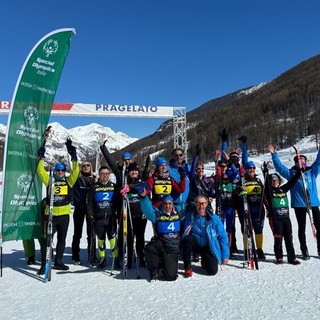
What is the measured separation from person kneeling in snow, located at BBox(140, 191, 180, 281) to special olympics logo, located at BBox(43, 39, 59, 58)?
10.5 feet

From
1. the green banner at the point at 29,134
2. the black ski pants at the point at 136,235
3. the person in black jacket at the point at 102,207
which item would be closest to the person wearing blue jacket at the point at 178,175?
the black ski pants at the point at 136,235

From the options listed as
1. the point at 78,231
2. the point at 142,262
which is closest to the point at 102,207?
the point at 78,231

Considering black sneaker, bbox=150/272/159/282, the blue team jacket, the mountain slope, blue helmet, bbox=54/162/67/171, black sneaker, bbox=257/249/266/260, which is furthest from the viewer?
the mountain slope

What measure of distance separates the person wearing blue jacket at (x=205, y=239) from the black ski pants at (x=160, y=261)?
10.4 inches

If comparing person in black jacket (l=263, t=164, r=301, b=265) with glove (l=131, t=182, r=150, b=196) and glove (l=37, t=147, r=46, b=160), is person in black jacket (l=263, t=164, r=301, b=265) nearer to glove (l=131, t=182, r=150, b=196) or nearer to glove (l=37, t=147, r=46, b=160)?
glove (l=131, t=182, r=150, b=196)

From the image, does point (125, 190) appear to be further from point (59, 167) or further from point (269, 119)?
point (269, 119)

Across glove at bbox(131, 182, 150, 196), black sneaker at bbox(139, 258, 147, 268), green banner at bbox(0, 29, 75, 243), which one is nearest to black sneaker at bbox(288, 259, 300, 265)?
black sneaker at bbox(139, 258, 147, 268)

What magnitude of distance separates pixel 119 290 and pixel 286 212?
10.4 feet

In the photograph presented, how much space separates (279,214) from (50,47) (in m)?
5.11

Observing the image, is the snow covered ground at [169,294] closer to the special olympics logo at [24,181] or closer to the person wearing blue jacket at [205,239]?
the person wearing blue jacket at [205,239]

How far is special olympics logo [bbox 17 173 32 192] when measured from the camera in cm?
573

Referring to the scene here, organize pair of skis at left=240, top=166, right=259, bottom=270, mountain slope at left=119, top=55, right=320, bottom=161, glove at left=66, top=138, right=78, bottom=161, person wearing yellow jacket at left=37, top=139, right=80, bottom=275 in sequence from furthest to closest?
mountain slope at left=119, top=55, right=320, bottom=161, person wearing yellow jacket at left=37, top=139, right=80, bottom=275, glove at left=66, top=138, right=78, bottom=161, pair of skis at left=240, top=166, right=259, bottom=270

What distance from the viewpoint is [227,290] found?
438 centimetres

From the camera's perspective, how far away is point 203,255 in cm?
534
